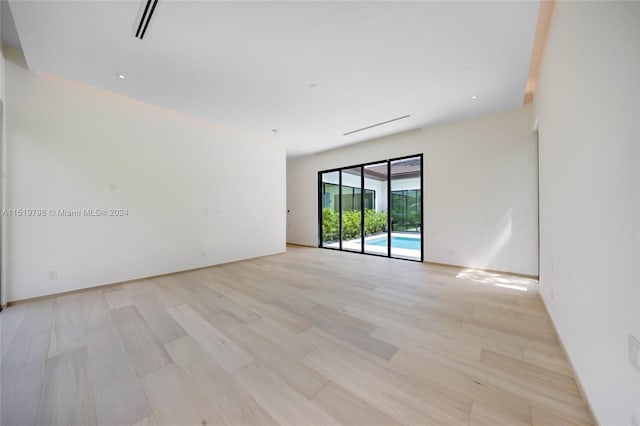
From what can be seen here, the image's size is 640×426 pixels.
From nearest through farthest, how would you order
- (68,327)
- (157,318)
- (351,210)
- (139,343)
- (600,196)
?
1. (600,196)
2. (139,343)
3. (68,327)
4. (157,318)
5. (351,210)

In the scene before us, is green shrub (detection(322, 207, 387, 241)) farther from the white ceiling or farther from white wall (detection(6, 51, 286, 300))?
the white ceiling

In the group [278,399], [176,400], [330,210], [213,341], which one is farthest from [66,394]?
[330,210]

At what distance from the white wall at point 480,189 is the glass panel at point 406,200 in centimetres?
28

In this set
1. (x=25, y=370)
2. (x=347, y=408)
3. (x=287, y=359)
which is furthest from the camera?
(x=287, y=359)

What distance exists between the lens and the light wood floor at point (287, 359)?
1383mm

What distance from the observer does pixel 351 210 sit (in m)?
7.10

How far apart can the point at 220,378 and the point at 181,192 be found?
3825 millimetres

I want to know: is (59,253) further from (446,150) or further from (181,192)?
(446,150)

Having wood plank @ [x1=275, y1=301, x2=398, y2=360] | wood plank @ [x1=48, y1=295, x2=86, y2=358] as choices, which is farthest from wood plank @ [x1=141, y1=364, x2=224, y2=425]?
wood plank @ [x1=275, y1=301, x2=398, y2=360]

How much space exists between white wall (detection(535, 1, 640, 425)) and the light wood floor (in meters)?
0.37

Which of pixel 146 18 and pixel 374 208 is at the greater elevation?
pixel 146 18

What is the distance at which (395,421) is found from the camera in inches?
51.4

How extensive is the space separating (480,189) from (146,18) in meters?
5.53

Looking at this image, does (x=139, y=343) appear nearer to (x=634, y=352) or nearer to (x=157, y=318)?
(x=157, y=318)
